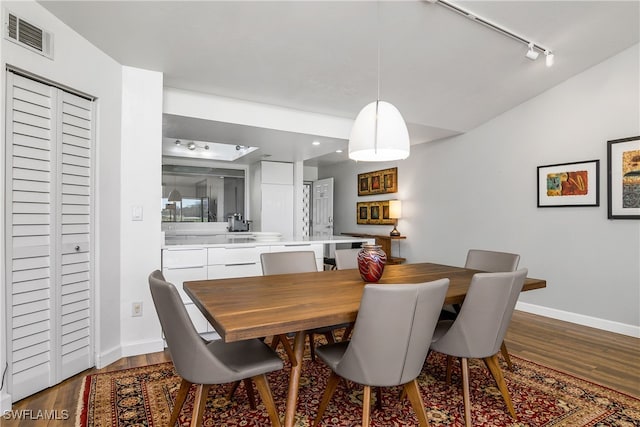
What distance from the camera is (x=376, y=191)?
6434 millimetres

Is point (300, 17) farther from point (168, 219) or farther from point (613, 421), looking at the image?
point (168, 219)

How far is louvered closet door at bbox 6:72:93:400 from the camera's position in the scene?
79.8 inches

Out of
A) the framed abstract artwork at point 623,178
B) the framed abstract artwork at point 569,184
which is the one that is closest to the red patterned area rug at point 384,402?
the framed abstract artwork at point 623,178

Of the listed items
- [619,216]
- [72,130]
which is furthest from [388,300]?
[619,216]

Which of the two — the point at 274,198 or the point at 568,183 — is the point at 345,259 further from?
the point at 274,198

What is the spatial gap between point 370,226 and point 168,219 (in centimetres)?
358

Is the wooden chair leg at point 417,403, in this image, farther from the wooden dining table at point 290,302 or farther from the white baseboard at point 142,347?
the white baseboard at point 142,347

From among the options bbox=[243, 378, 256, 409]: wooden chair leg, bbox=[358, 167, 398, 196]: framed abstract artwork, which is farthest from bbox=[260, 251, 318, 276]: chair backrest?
bbox=[358, 167, 398, 196]: framed abstract artwork

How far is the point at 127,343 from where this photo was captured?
2801 millimetres

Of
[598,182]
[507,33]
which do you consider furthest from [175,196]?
[598,182]

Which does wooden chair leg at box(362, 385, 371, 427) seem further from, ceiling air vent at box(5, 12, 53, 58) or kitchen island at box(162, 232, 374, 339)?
ceiling air vent at box(5, 12, 53, 58)

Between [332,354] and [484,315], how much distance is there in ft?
2.59

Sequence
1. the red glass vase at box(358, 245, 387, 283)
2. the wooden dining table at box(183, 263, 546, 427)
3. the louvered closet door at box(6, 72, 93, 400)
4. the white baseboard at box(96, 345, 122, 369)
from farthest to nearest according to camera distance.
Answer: the white baseboard at box(96, 345, 122, 369), the red glass vase at box(358, 245, 387, 283), the louvered closet door at box(6, 72, 93, 400), the wooden dining table at box(183, 263, 546, 427)

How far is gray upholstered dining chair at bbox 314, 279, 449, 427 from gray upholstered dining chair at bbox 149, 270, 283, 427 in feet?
1.16
